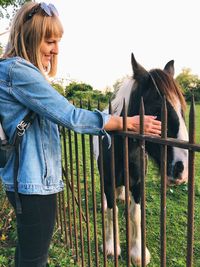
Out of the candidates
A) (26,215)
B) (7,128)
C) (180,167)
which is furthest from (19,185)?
(180,167)

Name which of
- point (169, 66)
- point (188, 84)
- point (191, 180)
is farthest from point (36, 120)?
point (188, 84)

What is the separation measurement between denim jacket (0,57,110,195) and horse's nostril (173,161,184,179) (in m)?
0.74

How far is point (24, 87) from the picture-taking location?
162 centimetres

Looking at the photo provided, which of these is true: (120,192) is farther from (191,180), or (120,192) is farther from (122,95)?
(191,180)

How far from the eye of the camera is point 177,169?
2.22 meters

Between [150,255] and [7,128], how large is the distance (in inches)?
95.7

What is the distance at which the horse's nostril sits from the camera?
220 centimetres

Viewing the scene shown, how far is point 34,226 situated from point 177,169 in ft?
3.59

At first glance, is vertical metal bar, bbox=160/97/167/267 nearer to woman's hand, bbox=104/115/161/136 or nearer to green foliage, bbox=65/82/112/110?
woman's hand, bbox=104/115/161/136

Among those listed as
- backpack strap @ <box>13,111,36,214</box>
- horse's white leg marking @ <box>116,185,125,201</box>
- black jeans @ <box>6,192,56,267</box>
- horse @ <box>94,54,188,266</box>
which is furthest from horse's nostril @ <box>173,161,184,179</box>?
horse's white leg marking @ <box>116,185,125,201</box>

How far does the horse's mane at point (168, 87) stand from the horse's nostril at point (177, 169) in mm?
454

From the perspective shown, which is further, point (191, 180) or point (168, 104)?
point (168, 104)

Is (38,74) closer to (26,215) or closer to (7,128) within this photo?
(7,128)

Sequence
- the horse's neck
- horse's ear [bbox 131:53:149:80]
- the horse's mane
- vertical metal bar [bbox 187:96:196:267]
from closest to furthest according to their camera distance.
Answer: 1. vertical metal bar [bbox 187:96:196:267]
2. the horse's mane
3. horse's ear [bbox 131:53:149:80]
4. the horse's neck
